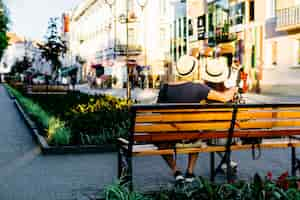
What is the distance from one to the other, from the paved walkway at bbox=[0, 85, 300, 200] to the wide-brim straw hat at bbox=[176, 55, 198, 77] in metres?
1.32

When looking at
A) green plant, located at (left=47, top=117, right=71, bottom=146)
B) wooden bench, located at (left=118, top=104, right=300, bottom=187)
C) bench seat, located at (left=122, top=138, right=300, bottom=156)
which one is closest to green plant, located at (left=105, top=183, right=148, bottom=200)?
wooden bench, located at (left=118, top=104, right=300, bottom=187)

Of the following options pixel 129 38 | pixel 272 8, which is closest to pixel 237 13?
pixel 272 8

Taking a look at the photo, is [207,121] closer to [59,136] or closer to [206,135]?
[206,135]

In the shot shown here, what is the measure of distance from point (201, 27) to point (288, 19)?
46.5ft

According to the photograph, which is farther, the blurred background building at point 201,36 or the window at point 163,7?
the window at point 163,7

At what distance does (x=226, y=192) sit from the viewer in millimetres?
5059

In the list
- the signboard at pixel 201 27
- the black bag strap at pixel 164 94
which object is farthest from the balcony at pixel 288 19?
the black bag strap at pixel 164 94

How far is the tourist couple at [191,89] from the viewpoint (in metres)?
6.38

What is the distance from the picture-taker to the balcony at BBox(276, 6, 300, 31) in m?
31.5

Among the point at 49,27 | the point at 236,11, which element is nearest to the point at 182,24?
the point at 236,11

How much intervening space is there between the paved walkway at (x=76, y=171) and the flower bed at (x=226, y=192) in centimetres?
79

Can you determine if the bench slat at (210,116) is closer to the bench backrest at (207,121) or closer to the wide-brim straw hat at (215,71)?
the bench backrest at (207,121)

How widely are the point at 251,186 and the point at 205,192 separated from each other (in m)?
0.43

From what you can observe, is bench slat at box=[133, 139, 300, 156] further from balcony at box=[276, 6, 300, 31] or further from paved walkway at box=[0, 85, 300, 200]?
balcony at box=[276, 6, 300, 31]
